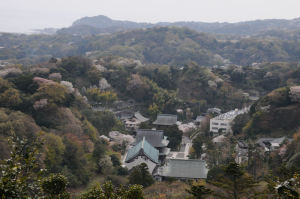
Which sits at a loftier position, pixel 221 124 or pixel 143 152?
pixel 143 152

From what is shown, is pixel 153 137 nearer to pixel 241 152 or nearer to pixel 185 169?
pixel 185 169

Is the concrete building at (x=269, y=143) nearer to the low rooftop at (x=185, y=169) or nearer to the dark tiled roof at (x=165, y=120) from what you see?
the low rooftop at (x=185, y=169)

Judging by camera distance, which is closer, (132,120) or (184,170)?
(184,170)

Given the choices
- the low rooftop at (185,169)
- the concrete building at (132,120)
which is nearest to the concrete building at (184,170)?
the low rooftop at (185,169)

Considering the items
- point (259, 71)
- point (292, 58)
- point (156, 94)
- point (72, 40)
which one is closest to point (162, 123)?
point (156, 94)

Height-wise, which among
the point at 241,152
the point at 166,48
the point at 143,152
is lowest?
the point at 241,152

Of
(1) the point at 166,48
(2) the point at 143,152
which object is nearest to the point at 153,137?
(2) the point at 143,152

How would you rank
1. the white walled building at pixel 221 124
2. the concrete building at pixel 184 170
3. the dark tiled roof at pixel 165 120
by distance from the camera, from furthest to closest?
the dark tiled roof at pixel 165 120 → the white walled building at pixel 221 124 → the concrete building at pixel 184 170

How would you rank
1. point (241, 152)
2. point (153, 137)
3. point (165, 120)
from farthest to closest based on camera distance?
point (165, 120)
point (153, 137)
point (241, 152)

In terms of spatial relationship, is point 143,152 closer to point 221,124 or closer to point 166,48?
point 221,124

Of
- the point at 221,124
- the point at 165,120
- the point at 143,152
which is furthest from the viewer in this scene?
the point at 165,120

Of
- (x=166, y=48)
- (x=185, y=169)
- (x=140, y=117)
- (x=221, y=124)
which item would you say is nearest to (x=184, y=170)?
(x=185, y=169)

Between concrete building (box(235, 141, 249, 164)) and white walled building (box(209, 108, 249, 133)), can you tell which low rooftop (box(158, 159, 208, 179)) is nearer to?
concrete building (box(235, 141, 249, 164))
